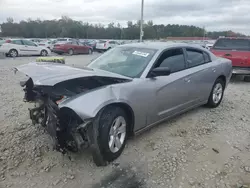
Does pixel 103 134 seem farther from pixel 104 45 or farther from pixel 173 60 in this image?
pixel 104 45

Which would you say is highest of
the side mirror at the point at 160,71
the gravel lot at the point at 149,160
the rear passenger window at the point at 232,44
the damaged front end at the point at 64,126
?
the rear passenger window at the point at 232,44

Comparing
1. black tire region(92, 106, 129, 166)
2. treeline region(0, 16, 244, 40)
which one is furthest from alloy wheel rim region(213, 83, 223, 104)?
treeline region(0, 16, 244, 40)

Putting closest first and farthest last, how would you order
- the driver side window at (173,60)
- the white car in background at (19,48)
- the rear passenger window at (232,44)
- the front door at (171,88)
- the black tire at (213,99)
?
the front door at (171,88)
the driver side window at (173,60)
the black tire at (213,99)
the rear passenger window at (232,44)
the white car in background at (19,48)

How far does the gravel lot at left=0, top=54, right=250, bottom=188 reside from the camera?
2.83m

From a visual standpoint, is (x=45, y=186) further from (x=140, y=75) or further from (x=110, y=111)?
(x=140, y=75)

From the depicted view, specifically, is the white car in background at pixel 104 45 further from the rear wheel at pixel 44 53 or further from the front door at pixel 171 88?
the front door at pixel 171 88

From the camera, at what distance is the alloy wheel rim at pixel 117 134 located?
309 cm

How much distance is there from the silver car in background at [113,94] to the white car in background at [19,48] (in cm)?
1631

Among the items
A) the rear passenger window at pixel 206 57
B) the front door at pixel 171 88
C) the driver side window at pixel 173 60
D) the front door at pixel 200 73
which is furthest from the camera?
the rear passenger window at pixel 206 57

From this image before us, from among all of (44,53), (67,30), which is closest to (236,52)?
(44,53)

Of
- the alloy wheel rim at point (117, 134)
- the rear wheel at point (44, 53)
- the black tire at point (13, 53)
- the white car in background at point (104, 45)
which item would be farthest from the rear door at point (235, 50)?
the white car in background at point (104, 45)

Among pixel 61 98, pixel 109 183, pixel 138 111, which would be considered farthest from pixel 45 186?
pixel 138 111

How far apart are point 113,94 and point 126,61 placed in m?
1.17

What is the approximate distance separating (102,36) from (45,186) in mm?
60973
